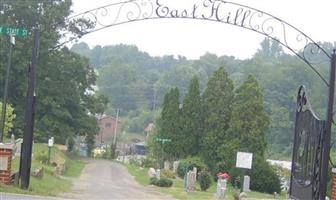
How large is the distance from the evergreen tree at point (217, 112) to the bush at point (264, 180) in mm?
7718

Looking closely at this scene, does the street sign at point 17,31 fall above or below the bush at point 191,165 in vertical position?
above

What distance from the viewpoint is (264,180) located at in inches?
1727

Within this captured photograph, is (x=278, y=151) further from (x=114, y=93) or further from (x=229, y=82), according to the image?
(x=114, y=93)

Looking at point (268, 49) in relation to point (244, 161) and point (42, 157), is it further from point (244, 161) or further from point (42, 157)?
point (244, 161)

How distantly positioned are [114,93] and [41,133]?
105 meters

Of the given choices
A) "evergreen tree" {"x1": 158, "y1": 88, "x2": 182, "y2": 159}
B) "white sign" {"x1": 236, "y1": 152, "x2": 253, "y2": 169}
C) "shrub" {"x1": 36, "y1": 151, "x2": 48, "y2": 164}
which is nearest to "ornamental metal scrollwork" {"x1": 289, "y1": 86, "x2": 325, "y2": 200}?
"white sign" {"x1": 236, "y1": 152, "x2": 253, "y2": 169}

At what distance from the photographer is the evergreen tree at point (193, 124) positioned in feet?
184

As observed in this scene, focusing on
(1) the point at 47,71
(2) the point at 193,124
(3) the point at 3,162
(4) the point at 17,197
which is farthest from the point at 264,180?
(4) the point at 17,197

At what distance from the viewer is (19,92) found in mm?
56406

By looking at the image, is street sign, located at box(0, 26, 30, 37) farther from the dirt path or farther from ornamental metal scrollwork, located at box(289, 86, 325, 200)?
ornamental metal scrollwork, located at box(289, 86, 325, 200)

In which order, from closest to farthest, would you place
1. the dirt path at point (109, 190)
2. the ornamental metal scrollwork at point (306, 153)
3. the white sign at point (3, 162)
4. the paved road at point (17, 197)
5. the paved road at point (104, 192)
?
1. the ornamental metal scrollwork at point (306, 153)
2. the paved road at point (17, 197)
3. the white sign at point (3, 162)
4. the paved road at point (104, 192)
5. the dirt path at point (109, 190)

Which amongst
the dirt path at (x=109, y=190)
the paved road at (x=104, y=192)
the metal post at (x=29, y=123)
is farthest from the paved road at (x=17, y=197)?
the dirt path at (x=109, y=190)

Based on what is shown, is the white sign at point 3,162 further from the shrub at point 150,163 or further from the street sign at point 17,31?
the shrub at point 150,163

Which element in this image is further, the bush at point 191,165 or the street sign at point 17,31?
the bush at point 191,165
